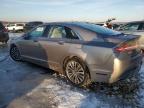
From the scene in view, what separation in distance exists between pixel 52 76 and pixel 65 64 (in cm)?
82

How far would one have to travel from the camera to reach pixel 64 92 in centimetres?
593

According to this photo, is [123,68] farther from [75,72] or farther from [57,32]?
[57,32]

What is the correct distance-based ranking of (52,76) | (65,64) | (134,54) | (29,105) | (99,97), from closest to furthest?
(29,105)
(99,97)
(134,54)
(65,64)
(52,76)

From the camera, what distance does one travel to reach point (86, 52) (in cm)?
605

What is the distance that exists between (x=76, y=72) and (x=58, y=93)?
84 cm

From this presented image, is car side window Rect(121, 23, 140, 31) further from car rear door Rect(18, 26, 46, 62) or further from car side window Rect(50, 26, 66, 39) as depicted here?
car side window Rect(50, 26, 66, 39)

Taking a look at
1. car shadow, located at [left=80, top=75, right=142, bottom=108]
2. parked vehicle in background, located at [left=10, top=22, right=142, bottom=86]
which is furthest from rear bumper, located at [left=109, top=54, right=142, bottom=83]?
car shadow, located at [left=80, top=75, right=142, bottom=108]

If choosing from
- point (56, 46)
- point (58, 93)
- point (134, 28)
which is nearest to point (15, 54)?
point (56, 46)

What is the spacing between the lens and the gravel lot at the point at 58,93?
17.1ft

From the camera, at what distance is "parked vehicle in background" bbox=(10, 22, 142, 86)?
573 cm

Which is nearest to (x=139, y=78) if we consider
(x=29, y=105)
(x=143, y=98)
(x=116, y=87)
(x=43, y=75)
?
(x=116, y=87)

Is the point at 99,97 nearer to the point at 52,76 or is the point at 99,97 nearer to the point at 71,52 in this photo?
the point at 71,52

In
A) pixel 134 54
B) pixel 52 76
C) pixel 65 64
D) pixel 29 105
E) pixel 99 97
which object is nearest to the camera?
pixel 29 105

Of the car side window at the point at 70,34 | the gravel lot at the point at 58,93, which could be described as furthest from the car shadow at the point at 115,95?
the car side window at the point at 70,34
